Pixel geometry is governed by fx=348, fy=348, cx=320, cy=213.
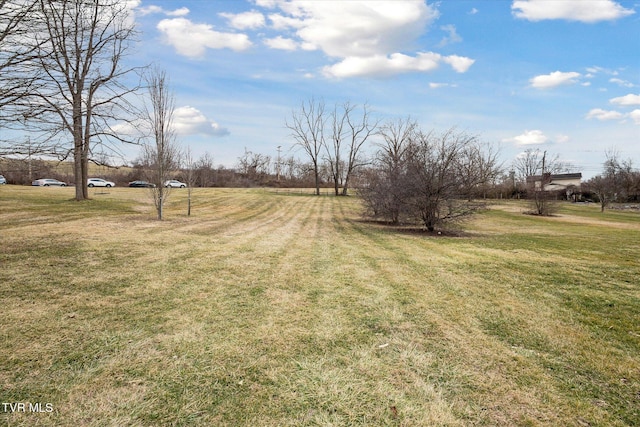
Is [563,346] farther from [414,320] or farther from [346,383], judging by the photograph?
[346,383]

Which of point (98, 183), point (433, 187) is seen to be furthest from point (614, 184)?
point (98, 183)

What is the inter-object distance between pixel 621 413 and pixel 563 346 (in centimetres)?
116

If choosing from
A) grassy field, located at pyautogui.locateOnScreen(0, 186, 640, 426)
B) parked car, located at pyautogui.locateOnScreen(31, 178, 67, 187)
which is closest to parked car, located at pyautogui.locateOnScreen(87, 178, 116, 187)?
parked car, located at pyautogui.locateOnScreen(31, 178, 67, 187)

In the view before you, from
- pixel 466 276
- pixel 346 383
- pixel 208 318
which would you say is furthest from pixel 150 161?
pixel 346 383

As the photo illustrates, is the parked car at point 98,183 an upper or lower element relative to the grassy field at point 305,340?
upper

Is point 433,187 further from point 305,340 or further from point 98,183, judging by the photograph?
point 98,183

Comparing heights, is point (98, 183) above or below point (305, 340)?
above

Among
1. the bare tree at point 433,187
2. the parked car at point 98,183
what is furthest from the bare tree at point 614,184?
the parked car at point 98,183

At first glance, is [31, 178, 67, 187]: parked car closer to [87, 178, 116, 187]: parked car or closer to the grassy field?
[87, 178, 116, 187]: parked car

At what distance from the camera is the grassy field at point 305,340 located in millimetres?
2557

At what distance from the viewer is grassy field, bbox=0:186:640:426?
2.56m

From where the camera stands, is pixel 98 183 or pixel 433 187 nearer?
pixel 433 187

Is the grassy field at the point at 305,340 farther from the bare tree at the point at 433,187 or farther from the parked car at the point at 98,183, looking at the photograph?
the parked car at the point at 98,183

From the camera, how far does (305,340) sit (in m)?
3.67
